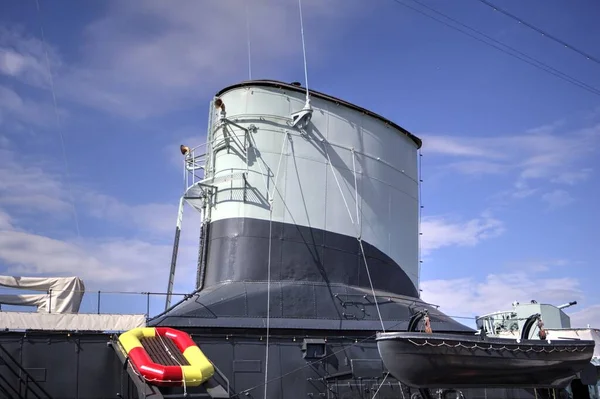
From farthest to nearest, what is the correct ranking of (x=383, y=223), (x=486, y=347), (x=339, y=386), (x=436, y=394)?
1. (x=383, y=223)
2. (x=436, y=394)
3. (x=339, y=386)
4. (x=486, y=347)

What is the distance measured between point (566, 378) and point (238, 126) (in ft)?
32.0

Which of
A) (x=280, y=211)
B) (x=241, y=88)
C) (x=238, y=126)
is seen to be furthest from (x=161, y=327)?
(x=241, y=88)

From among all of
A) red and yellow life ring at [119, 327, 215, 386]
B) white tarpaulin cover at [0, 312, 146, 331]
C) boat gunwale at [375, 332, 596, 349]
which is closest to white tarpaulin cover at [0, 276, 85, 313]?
white tarpaulin cover at [0, 312, 146, 331]

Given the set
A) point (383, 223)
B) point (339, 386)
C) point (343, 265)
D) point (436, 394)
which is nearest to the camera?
point (339, 386)

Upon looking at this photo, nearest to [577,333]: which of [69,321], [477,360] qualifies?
[477,360]

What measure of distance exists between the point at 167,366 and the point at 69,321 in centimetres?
326

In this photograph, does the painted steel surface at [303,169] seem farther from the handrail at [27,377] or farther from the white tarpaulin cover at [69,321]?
the handrail at [27,377]

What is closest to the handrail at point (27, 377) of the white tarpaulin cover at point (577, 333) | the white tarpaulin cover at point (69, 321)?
the white tarpaulin cover at point (69, 321)

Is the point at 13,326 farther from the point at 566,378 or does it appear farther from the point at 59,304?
the point at 566,378

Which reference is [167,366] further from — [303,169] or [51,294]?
[303,169]

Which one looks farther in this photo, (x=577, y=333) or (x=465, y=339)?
(x=577, y=333)

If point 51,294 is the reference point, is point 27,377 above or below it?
below

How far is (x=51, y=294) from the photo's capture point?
12.8 m

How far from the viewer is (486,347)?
1138 cm
